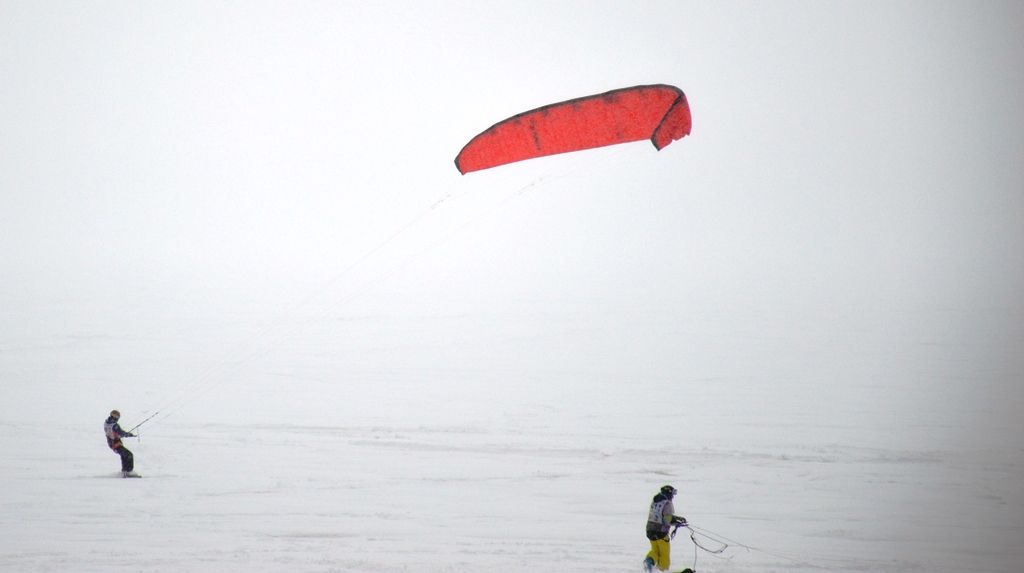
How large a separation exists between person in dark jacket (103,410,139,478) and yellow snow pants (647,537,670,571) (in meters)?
6.77

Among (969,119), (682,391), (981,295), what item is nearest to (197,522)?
(682,391)

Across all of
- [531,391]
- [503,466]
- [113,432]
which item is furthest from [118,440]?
[531,391]

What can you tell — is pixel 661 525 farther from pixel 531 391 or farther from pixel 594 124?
pixel 531 391

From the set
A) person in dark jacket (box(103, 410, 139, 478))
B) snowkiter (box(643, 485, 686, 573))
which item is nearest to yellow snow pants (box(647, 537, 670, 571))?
snowkiter (box(643, 485, 686, 573))

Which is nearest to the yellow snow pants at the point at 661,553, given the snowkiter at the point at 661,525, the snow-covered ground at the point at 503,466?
the snowkiter at the point at 661,525

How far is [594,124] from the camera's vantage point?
10.7 meters

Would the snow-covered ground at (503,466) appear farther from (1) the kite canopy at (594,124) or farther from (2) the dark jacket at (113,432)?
(1) the kite canopy at (594,124)

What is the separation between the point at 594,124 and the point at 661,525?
18.6 feet

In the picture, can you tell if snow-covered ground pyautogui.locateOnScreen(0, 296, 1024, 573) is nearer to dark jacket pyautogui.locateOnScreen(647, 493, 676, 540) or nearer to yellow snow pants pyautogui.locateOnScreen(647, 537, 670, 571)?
yellow snow pants pyautogui.locateOnScreen(647, 537, 670, 571)

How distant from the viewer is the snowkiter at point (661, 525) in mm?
7613

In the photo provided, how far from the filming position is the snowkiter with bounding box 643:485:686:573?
7613 mm

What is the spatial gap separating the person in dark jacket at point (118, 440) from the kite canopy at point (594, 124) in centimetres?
642

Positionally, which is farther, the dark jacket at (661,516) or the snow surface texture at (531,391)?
the snow surface texture at (531,391)

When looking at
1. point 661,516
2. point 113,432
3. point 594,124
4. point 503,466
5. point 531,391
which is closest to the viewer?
point 661,516
